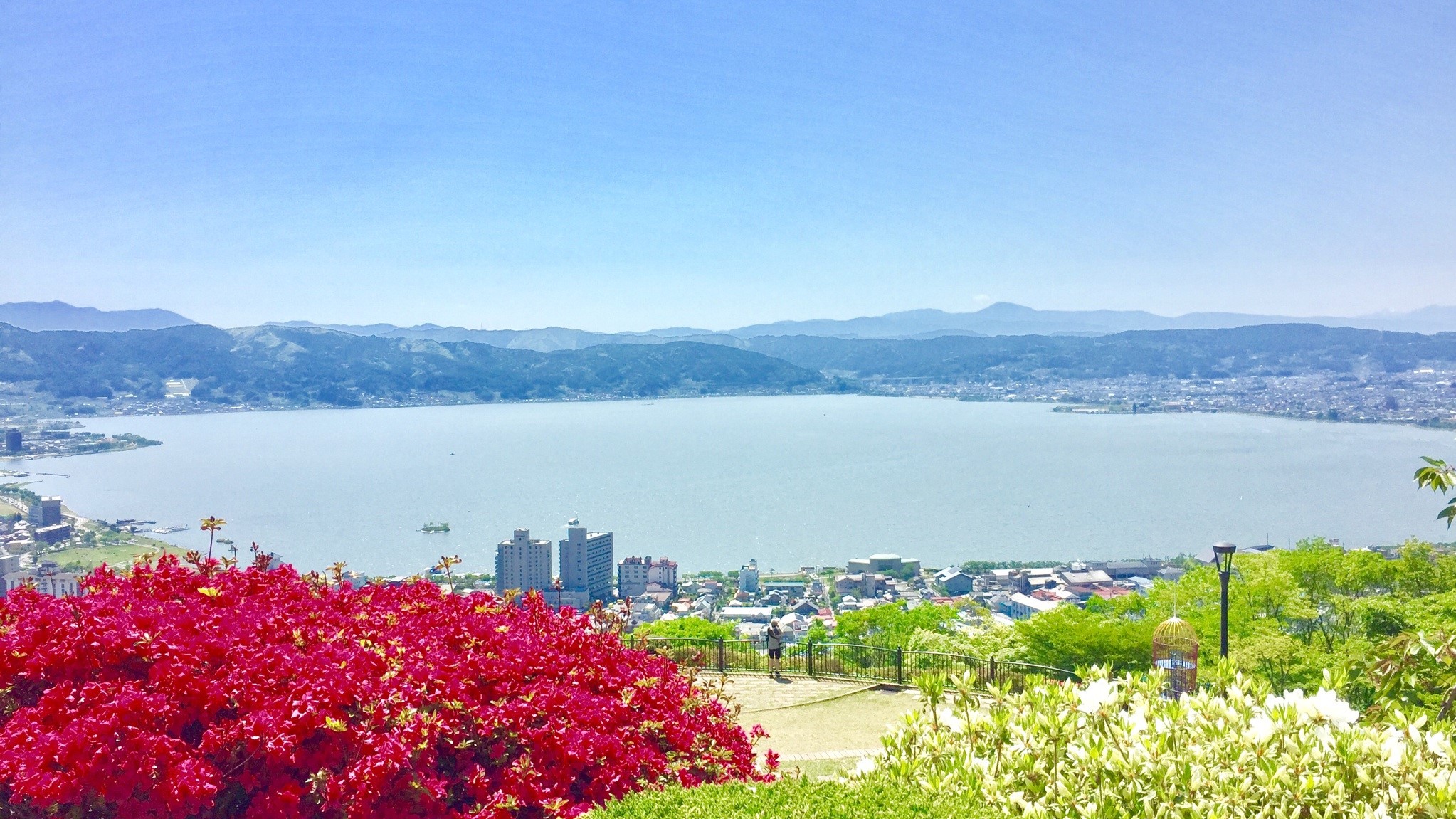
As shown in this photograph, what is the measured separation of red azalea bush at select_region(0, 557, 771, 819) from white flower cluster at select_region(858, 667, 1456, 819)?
1.09 m

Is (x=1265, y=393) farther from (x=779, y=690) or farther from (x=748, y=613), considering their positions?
(x=779, y=690)

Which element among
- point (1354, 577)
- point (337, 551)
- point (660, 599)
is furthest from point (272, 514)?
point (1354, 577)

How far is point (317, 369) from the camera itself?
544 ft

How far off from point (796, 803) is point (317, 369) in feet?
598

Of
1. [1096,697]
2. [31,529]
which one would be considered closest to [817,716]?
[1096,697]

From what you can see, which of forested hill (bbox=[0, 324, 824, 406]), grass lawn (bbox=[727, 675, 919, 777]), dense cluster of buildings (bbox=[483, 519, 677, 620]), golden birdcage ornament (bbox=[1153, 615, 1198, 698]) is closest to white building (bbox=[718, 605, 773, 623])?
dense cluster of buildings (bbox=[483, 519, 677, 620])

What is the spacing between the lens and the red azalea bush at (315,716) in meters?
2.95

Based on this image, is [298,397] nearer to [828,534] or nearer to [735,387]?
[735,387]

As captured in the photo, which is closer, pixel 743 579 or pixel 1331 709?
pixel 1331 709

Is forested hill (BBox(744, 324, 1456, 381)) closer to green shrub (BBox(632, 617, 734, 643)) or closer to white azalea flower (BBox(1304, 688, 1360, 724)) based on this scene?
green shrub (BBox(632, 617, 734, 643))


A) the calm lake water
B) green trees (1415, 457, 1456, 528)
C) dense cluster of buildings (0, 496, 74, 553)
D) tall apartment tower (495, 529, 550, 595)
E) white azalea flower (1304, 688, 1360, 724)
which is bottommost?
the calm lake water

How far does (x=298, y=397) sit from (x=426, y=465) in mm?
92699

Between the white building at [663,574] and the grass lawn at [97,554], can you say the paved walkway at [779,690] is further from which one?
the white building at [663,574]

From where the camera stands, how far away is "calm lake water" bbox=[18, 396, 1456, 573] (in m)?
47.8
